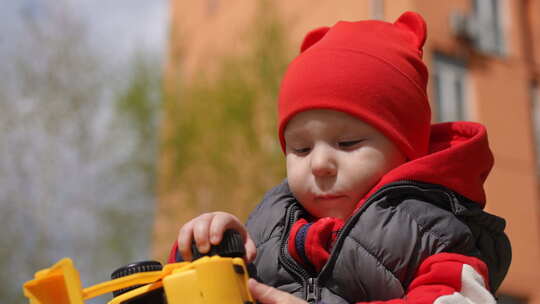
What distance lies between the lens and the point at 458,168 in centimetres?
109

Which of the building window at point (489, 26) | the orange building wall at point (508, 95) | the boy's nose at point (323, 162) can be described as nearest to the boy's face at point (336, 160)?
the boy's nose at point (323, 162)

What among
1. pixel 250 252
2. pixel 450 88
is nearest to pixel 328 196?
pixel 250 252

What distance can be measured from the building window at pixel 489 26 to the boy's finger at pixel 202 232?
20.1 ft

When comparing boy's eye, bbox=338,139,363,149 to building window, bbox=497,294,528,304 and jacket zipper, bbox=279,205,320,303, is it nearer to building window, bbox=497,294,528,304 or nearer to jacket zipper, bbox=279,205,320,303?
jacket zipper, bbox=279,205,320,303

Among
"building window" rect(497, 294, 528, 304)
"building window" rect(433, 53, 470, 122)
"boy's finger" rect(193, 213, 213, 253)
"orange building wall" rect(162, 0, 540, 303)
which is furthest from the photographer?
"building window" rect(433, 53, 470, 122)

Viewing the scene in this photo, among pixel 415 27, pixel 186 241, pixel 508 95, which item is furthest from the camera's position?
pixel 508 95

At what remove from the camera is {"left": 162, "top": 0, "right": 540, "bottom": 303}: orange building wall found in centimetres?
623

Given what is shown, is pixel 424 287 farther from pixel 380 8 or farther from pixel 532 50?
pixel 532 50

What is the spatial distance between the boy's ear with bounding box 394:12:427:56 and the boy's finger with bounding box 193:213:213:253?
534 millimetres

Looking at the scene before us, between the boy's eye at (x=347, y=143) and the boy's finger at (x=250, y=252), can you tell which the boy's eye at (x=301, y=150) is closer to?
the boy's eye at (x=347, y=143)

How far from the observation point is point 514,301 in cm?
617

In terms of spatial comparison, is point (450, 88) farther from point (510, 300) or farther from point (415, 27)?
point (415, 27)

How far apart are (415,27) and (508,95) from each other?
5.69m

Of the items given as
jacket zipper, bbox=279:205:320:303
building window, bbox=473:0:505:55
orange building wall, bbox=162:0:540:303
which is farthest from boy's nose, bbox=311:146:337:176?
building window, bbox=473:0:505:55
